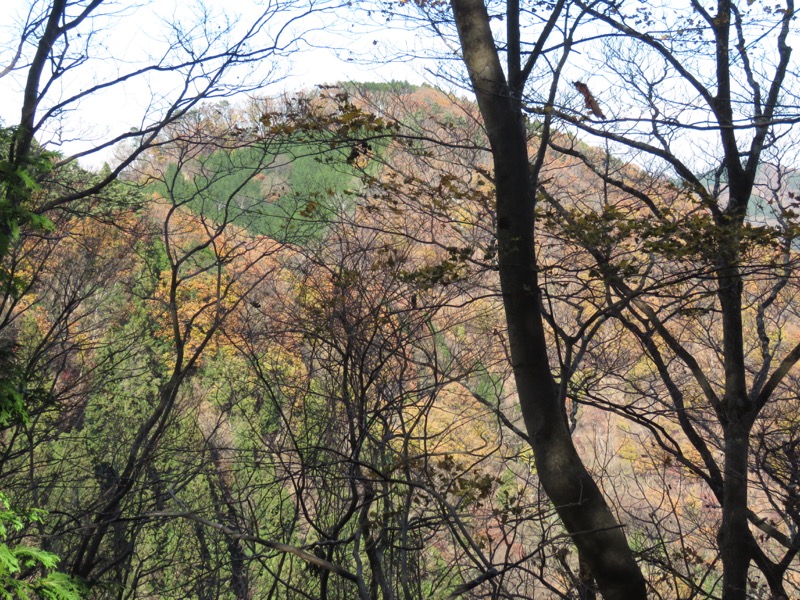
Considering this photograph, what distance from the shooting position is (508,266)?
410 cm

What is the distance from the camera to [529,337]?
402 cm

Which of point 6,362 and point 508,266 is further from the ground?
point 508,266

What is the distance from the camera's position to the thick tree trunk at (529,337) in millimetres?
3697

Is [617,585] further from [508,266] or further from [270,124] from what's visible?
[270,124]

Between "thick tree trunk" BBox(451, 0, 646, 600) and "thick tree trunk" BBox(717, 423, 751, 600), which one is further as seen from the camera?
"thick tree trunk" BBox(717, 423, 751, 600)

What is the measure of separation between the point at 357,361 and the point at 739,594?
312cm

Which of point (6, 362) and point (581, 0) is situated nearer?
point (6, 362)

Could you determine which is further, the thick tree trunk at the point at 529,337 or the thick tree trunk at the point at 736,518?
the thick tree trunk at the point at 736,518

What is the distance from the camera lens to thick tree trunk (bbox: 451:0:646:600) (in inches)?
146

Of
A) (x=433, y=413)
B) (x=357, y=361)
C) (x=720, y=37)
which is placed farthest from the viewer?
(x=433, y=413)

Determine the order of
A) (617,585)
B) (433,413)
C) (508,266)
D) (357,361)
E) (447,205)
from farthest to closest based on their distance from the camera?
(433,413), (447,205), (357,361), (508,266), (617,585)

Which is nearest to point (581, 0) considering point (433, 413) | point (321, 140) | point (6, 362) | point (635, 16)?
point (635, 16)

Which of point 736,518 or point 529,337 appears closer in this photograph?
point 529,337

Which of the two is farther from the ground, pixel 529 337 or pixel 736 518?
pixel 529 337
